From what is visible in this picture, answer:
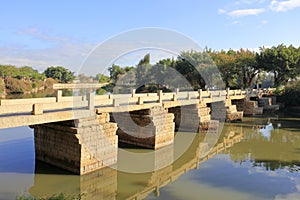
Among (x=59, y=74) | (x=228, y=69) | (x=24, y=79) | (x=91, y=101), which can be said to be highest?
(x=59, y=74)

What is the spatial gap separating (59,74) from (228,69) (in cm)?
6023

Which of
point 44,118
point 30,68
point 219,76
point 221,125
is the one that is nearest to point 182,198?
point 44,118

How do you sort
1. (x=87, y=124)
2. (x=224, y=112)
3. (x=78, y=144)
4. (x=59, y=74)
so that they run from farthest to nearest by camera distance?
(x=59, y=74), (x=224, y=112), (x=87, y=124), (x=78, y=144)

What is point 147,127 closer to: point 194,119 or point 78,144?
point 78,144

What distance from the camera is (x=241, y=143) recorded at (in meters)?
16.3

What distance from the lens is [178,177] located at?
10.6 metres

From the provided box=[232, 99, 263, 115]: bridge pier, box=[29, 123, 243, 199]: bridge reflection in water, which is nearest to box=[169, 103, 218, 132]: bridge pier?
box=[29, 123, 243, 199]: bridge reflection in water

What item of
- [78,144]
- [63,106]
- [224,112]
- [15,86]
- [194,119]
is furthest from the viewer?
[15,86]

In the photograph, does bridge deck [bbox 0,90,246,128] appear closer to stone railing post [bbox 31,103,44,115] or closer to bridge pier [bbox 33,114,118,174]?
stone railing post [bbox 31,103,44,115]

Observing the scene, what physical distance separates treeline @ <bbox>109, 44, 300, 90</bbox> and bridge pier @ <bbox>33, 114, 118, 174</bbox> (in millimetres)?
28252

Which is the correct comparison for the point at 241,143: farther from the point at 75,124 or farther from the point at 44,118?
the point at 44,118

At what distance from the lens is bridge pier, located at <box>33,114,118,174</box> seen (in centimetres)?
981

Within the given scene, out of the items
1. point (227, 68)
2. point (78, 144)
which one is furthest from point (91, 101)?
point (227, 68)

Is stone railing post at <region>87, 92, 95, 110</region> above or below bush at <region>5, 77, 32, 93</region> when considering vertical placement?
below
